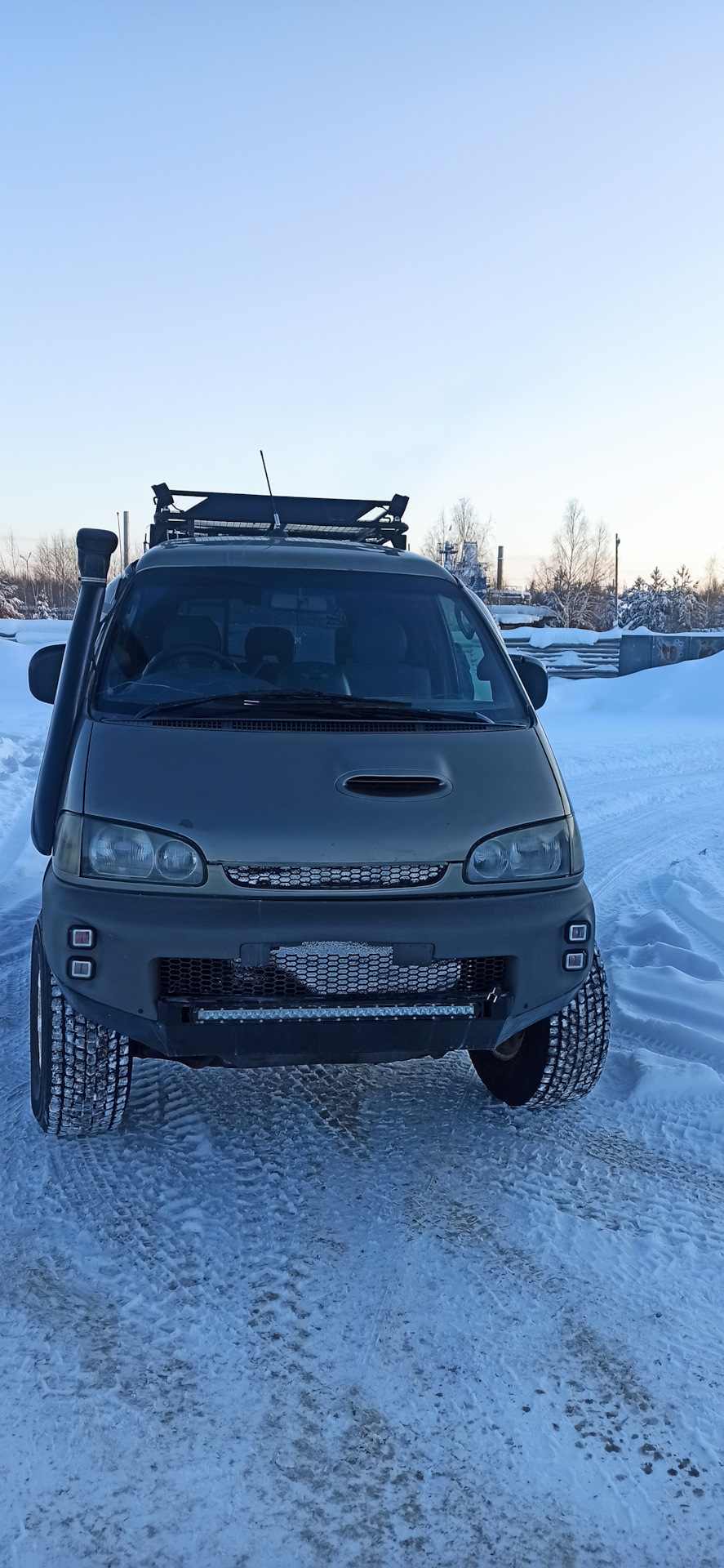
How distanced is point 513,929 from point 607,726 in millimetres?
14476

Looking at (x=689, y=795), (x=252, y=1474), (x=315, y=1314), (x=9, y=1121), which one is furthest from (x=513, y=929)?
(x=689, y=795)

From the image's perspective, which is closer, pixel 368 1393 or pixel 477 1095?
pixel 368 1393

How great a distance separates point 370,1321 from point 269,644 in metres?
2.18

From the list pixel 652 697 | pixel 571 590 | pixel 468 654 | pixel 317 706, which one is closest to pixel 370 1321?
pixel 317 706

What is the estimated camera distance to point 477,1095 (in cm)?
378

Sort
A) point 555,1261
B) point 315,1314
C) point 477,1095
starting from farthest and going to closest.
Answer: point 477,1095
point 555,1261
point 315,1314

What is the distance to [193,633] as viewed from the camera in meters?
3.77

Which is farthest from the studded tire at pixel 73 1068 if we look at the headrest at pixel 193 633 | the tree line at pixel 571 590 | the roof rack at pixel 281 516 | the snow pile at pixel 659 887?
the tree line at pixel 571 590

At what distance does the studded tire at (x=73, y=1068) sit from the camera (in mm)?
3047

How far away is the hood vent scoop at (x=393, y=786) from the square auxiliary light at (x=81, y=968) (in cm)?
80

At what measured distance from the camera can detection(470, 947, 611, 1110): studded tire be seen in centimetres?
335

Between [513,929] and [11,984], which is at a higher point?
[513,929]

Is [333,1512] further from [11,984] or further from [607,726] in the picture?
[607,726]

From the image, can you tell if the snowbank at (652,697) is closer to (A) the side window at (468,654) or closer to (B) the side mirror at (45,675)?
(A) the side window at (468,654)
